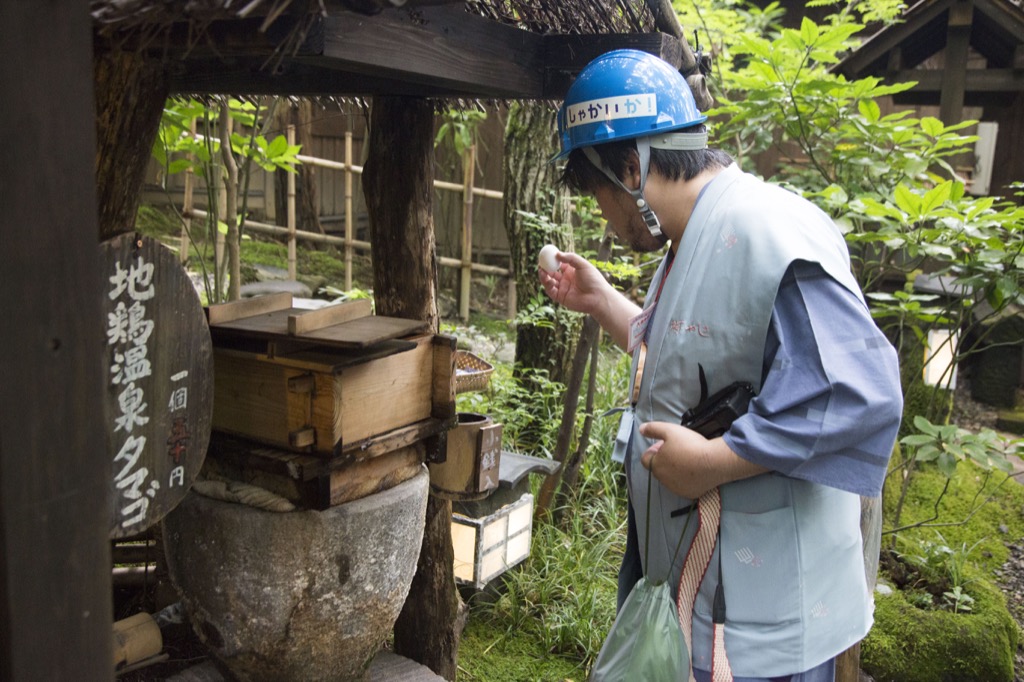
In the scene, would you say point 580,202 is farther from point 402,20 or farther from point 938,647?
point 402,20

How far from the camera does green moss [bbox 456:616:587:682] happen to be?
427cm

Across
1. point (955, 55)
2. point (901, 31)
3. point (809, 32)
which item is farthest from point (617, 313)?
point (955, 55)

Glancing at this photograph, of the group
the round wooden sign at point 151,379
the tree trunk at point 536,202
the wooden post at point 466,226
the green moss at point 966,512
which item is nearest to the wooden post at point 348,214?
the wooden post at point 466,226

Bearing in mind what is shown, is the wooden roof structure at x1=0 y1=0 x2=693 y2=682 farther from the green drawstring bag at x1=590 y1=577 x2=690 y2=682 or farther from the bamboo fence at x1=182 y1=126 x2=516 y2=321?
the bamboo fence at x1=182 y1=126 x2=516 y2=321

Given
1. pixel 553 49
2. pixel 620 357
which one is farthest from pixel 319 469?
pixel 620 357

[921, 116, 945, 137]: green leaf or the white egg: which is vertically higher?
[921, 116, 945, 137]: green leaf

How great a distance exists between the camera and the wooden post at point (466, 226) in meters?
10.0

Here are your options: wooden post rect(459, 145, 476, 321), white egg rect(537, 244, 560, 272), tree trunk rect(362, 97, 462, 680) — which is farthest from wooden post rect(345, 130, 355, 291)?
white egg rect(537, 244, 560, 272)

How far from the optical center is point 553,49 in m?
2.94

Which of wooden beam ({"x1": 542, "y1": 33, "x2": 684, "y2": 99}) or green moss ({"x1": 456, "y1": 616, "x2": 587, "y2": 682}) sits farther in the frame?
green moss ({"x1": 456, "y1": 616, "x2": 587, "y2": 682})

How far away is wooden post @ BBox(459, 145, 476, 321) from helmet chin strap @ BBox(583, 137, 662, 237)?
25.0ft

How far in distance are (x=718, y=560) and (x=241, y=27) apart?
1676 millimetres

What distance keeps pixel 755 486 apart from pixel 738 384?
265 millimetres

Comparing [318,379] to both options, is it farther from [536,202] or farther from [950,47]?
[950,47]
